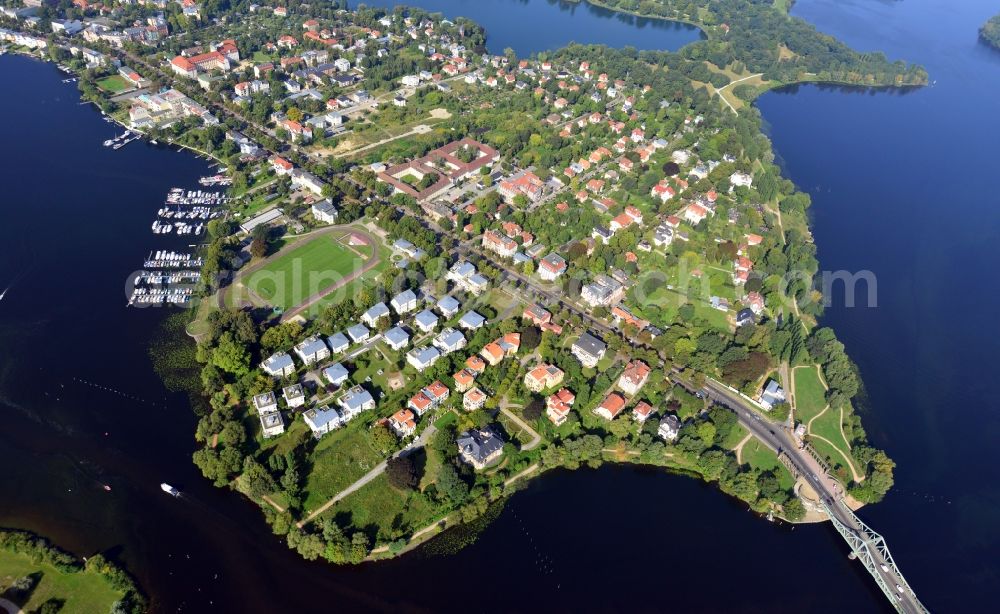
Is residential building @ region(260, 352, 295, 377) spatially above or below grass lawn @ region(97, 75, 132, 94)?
above

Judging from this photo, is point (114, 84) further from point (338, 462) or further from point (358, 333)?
point (338, 462)

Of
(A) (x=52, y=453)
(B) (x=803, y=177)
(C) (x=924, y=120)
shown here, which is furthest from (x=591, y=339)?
(C) (x=924, y=120)

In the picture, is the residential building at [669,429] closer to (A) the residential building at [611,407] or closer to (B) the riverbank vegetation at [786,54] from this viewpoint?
(A) the residential building at [611,407]

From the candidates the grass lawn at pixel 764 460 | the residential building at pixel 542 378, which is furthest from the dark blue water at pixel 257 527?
the residential building at pixel 542 378

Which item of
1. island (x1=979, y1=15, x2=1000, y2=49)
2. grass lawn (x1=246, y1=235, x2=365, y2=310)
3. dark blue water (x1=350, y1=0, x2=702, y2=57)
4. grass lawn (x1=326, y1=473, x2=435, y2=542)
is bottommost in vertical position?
grass lawn (x1=326, y1=473, x2=435, y2=542)

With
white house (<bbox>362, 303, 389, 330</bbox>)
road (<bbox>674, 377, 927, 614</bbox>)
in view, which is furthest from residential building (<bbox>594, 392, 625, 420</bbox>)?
white house (<bbox>362, 303, 389, 330</bbox>)

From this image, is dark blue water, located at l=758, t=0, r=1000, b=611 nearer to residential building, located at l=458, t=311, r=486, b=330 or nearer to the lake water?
the lake water
